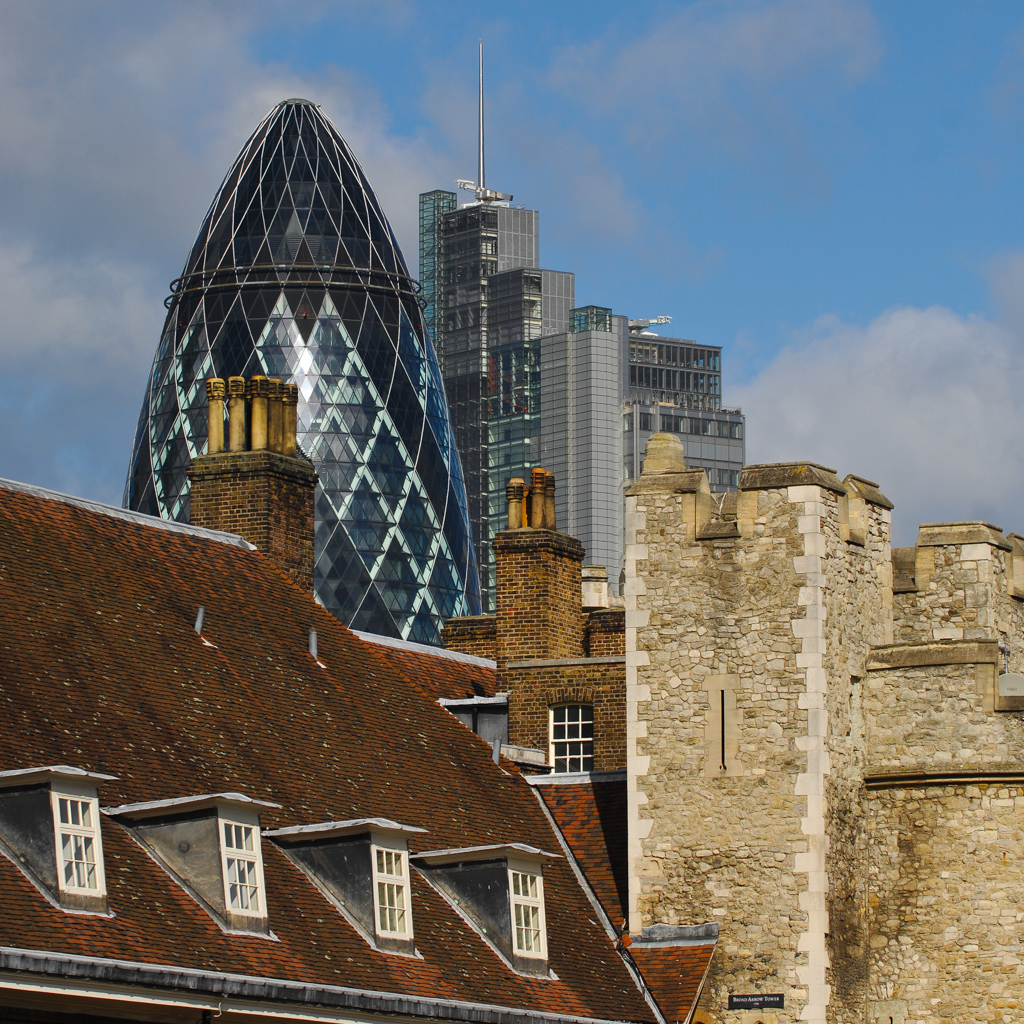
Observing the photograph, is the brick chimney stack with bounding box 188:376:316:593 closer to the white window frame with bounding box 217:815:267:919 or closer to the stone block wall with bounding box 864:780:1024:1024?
the stone block wall with bounding box 864:780:1024:1024

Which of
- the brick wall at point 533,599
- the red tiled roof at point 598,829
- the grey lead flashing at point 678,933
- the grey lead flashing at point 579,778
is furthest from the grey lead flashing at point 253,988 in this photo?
the brick wall at point 533,599

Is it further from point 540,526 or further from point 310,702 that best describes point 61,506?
point 540,526

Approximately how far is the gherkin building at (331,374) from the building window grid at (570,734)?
8579 cm

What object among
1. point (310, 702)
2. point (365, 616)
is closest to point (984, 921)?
point (310, 702)

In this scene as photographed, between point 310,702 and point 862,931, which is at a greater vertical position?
point 310,702

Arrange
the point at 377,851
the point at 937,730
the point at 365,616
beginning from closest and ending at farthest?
the point at 377,851 → the point at 937,730 → the point at 365,616

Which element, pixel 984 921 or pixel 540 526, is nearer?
pixel 984 921

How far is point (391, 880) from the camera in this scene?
82.8 ft

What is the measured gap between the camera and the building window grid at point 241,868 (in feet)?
74.1

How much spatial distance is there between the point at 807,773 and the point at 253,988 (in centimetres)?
1139

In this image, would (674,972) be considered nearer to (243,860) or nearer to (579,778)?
(579,778)

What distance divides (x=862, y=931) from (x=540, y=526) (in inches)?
461

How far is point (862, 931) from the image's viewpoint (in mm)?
31516

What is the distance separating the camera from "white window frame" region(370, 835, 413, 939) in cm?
2484
